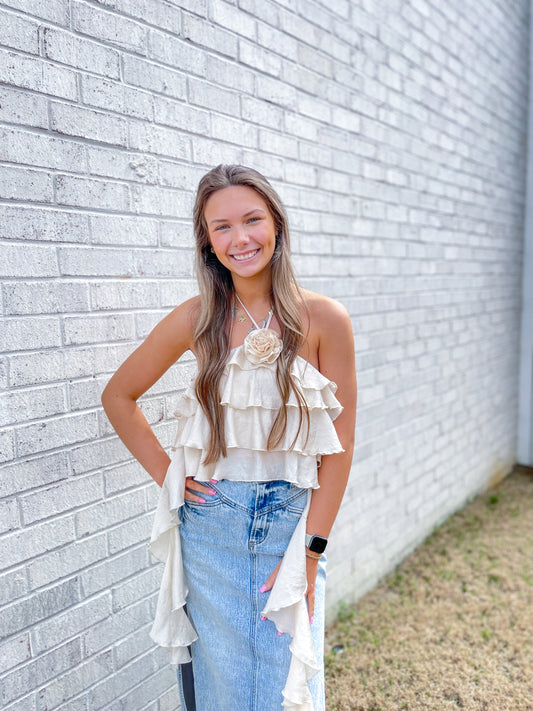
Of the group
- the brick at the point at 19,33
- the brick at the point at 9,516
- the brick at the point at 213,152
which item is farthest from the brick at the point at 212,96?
the brick at the point at 9,516

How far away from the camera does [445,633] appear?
287 cm

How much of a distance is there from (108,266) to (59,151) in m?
0.36

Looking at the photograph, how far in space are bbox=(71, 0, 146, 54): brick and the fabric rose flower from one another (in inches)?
41.3

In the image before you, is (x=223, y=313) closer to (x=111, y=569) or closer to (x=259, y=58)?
(x=111, y=569)

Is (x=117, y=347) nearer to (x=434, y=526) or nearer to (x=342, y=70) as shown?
(x=342, y=70)

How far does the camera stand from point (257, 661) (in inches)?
61.6

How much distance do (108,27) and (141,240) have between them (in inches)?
25.3

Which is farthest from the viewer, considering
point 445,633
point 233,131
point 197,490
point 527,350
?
point 527,350

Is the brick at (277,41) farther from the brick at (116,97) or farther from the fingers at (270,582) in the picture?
the fingers at (270,582)

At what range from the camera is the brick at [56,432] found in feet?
5.36

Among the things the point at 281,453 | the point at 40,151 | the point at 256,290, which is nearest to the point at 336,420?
the point at 281,453

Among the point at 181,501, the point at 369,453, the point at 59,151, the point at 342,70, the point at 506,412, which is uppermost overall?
the point at 342,70

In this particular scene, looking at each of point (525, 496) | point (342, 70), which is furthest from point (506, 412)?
point (342, 70)

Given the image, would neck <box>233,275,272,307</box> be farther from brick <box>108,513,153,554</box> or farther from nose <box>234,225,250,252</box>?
brick <box>108,513,153,554</box>
